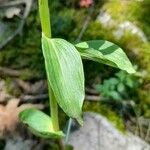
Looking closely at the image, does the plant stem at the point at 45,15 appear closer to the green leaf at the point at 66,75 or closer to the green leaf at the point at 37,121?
the green leaf at the point at 66,75

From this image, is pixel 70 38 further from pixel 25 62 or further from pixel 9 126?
pixel 9 126

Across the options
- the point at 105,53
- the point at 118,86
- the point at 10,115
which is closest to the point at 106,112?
the point at 118,86

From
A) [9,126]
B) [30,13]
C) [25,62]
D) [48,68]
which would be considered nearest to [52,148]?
[9,126]

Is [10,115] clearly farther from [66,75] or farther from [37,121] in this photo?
[66,75]

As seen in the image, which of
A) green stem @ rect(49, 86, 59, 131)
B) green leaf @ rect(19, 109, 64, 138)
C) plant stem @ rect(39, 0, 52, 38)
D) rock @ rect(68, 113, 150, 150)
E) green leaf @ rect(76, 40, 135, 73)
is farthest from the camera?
rock @ rect(68, 113, 150, 150)

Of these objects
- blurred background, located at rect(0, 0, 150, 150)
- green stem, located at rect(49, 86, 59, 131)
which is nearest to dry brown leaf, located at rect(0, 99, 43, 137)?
blurred background, located at rect(0, 0, 150, 150)

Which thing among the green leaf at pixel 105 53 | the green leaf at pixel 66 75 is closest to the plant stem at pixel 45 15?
the green leaf at pixel 66 75

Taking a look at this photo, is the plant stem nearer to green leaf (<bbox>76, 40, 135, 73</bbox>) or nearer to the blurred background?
green leaf (<bbox>76, 40, 135, 73</bbox>)
